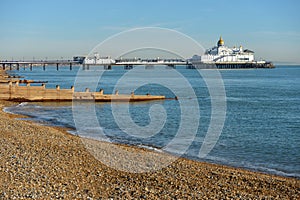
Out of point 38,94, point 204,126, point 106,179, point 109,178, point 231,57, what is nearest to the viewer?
point 106,179

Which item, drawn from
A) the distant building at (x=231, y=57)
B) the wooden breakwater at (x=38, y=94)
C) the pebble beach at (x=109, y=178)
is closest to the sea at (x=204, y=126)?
the wooden breakwater at (x=38, y=94)

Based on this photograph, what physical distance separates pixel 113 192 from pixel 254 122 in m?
15.6

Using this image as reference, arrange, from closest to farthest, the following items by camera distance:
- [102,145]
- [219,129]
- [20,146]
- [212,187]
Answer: [212,187] < [20,146] < [102,145] < [219,129]

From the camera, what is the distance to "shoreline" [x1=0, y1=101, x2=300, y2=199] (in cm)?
760

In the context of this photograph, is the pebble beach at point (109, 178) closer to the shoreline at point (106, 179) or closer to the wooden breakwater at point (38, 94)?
the shoreline at point (106, 179)

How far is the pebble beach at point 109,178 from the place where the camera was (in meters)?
7.57

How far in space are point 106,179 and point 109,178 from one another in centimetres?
13

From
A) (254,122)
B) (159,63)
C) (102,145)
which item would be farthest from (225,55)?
(102,145)

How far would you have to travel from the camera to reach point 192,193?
A: 803 centimetres

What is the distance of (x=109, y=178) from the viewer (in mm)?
8883

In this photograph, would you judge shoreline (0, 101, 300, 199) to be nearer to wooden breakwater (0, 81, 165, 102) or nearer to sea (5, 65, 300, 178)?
sea (5, 65, 300, 178)

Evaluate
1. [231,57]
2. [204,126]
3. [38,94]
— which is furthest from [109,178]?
[231,57]

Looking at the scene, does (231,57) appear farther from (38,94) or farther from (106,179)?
(106,179)

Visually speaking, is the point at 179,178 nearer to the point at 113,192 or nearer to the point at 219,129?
the point at 113,192
